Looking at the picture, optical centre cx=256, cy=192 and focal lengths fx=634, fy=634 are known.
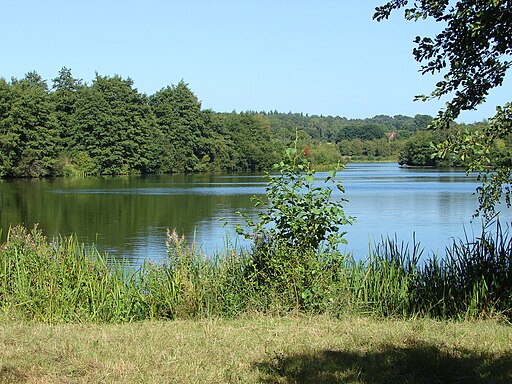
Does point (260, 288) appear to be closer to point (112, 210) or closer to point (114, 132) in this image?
point (112, 210)

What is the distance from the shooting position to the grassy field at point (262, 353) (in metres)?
4.58

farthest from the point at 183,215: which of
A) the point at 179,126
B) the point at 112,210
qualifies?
the point at 179,126

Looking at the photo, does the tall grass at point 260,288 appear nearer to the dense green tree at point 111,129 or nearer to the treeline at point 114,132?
the treeline at point 114,132

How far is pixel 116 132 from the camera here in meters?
68.1

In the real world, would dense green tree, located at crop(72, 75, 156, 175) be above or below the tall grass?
above

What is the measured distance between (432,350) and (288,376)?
122 centimetres

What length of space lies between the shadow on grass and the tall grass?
194 cm

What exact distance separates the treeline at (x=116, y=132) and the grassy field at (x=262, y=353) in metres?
41.5

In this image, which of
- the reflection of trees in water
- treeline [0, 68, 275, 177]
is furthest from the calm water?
treeline [0, 68, 275, 177]

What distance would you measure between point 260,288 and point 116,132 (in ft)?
207

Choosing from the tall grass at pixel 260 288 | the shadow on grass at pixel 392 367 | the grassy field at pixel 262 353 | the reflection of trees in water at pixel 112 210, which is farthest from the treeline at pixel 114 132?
the shadow on grass at pixel 392 367

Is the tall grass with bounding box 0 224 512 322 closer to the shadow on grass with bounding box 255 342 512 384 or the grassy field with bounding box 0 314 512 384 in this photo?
the grassy field with bounding box 0 314 512 384

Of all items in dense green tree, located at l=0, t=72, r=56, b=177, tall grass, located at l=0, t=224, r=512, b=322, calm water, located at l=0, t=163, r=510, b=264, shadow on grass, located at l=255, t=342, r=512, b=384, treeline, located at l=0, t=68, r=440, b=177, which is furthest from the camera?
treeline, located at l=0, t=68, r=440, b=177

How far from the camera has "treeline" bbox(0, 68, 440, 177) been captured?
5703cm
